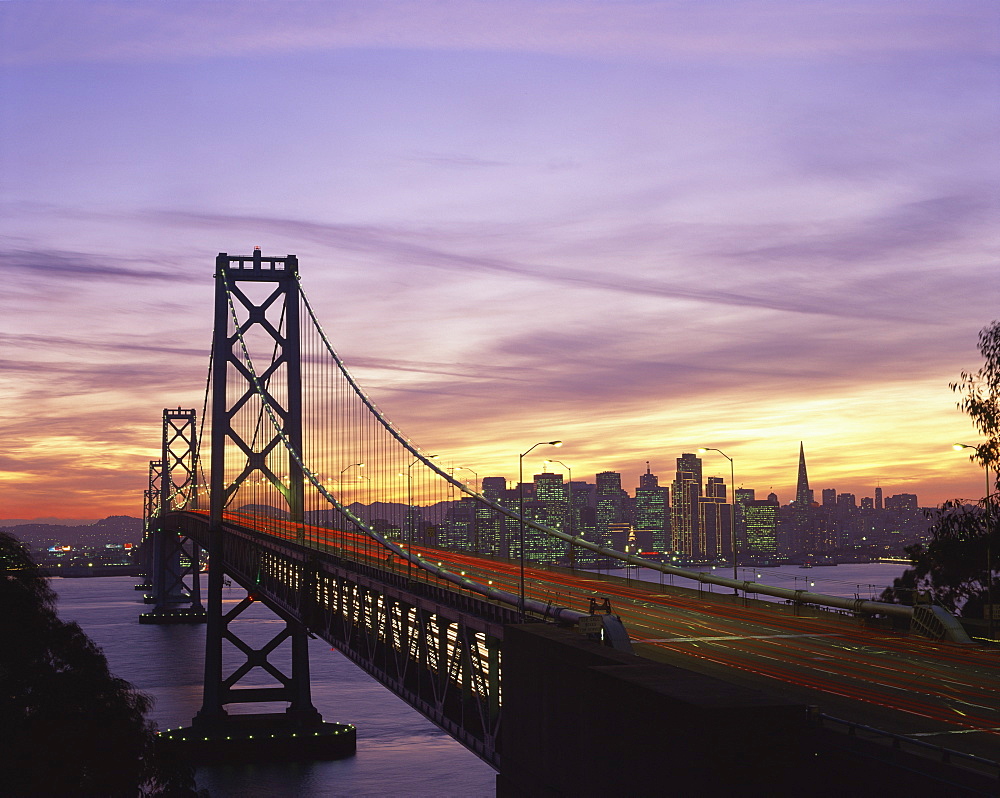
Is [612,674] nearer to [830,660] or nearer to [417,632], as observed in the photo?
[830,660]

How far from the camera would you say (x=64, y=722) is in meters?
28.0

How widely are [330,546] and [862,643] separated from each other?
29.9 m

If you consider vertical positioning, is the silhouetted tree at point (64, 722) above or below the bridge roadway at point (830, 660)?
below

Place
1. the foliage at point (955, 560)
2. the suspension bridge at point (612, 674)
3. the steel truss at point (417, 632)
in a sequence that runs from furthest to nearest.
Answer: the foliage at point (955, 560)
the steel truss at point (417, 632)
the suspension bridge at point (612, 674)

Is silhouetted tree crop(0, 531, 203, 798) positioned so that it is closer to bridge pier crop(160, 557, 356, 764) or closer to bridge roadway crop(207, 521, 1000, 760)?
bridge roadway crop(207, 521, 1000, 760)

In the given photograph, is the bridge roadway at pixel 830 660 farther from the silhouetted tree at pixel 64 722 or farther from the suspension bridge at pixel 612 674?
the silhouetted tree at pixel 64 722

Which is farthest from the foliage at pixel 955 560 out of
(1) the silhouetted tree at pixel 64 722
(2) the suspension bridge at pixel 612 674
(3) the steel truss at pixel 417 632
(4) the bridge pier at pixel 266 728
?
(4) the bridge pier at pixel 266 728

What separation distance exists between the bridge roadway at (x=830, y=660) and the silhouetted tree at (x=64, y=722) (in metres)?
10.7

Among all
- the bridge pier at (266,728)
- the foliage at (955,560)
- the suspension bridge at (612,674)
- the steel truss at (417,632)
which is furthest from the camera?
the bridge pier at (266,728)

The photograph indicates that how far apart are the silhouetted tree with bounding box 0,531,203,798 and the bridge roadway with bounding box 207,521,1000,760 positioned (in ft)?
35.2

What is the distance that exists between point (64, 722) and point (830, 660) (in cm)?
1763

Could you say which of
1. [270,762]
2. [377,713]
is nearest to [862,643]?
[270,762]

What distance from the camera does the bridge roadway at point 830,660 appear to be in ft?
65.4

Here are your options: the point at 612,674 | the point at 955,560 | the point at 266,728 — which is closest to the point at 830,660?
the point at 612,674
